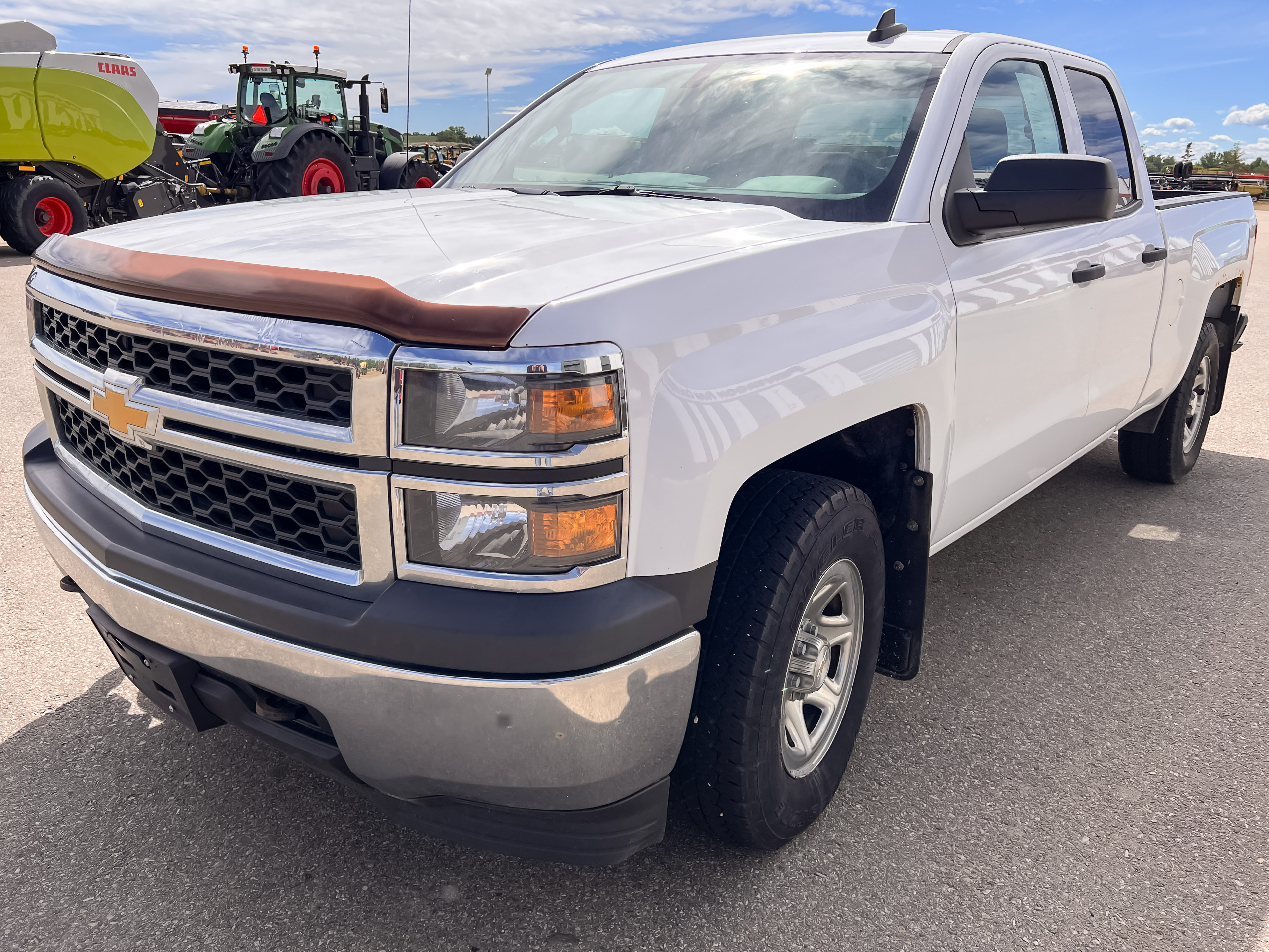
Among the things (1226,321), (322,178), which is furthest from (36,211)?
(1226,321)

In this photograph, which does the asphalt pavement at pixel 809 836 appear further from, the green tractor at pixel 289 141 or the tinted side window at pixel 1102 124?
the green tractor at pixel 289 141

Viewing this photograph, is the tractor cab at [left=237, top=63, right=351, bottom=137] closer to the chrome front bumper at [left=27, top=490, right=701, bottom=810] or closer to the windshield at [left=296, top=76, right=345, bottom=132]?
the windshield at [left=296, top=76, right=345, bottom=132]

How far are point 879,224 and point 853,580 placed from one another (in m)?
0.84

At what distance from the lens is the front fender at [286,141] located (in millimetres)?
13609

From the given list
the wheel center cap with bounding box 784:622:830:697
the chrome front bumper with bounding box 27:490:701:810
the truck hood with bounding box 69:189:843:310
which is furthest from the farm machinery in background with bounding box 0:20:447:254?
the chrome front bumper with bounding box 27:490:701:810

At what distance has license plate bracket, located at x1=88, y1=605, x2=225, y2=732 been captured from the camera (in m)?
1.96

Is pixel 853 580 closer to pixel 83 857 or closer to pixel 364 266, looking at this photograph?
pixel 364 266

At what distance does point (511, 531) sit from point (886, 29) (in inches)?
87.7

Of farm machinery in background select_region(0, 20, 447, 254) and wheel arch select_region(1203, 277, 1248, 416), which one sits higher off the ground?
farm machinery in background select_region(0, 20, 447, 254)

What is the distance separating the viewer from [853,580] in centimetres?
237

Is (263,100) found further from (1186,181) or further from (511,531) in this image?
(511,531)

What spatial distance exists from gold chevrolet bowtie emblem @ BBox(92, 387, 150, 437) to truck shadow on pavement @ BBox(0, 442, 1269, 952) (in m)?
0.99

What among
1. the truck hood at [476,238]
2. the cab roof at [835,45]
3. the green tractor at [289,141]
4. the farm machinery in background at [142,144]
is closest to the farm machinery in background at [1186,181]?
the cab roof at [835,45]

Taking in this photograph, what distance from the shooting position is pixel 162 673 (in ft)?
6.53
